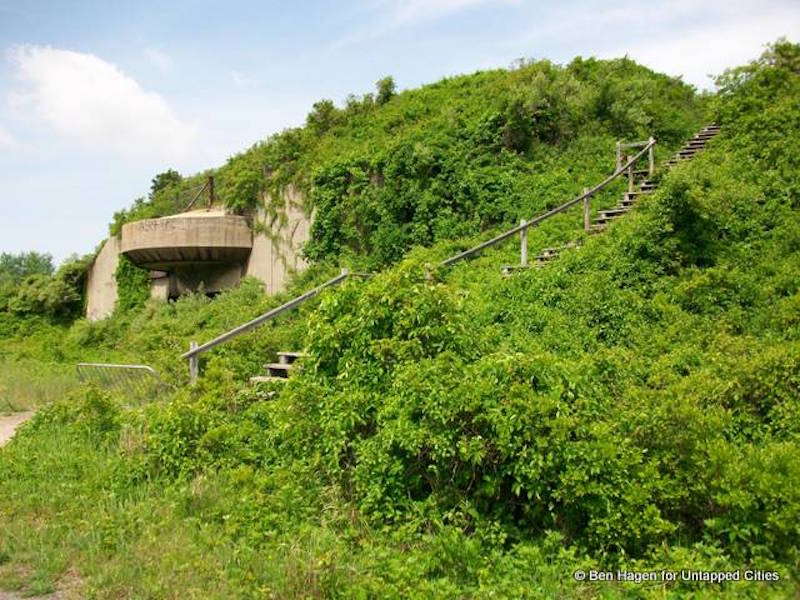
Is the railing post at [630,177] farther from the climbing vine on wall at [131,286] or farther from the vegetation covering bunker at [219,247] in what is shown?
the climbing vine on wall at [131,286]

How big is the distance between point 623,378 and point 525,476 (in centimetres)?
239

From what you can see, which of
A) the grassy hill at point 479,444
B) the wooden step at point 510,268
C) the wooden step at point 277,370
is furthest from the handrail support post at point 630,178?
the wooden step at point 277,370

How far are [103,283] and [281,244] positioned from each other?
8820mm

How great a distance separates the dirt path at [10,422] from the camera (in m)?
9.08

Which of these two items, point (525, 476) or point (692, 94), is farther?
point (692, 94)

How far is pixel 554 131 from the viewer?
1594 centimetres

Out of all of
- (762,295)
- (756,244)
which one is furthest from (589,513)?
(756,244)

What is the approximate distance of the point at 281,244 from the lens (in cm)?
1853

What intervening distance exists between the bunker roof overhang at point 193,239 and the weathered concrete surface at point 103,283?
3459 millimetres

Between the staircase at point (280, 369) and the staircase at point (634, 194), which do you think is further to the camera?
the staircase at point (634, 194)

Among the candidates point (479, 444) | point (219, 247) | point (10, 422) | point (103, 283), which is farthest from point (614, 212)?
point (103, 283)

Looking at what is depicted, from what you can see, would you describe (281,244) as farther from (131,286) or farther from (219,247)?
(131,286)

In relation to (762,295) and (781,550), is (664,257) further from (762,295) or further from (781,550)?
(781,550)

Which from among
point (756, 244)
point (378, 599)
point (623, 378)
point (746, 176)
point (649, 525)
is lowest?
point (378, 599)
